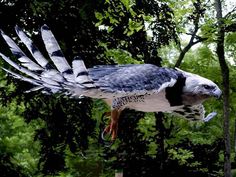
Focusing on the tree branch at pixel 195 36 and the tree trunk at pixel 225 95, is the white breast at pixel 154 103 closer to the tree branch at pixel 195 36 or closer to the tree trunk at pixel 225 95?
the tree branch at pixel 195 36

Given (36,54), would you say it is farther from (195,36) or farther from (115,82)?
(195,36)

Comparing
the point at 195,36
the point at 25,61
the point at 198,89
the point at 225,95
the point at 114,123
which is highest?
the point at 195,36

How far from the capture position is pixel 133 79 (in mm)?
1602

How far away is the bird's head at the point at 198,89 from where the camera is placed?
66.0 inches

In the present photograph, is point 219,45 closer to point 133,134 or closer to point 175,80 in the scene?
point 133,134

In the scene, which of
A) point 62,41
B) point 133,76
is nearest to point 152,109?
point 133,76

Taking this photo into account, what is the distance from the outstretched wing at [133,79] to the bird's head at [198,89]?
60 millimetres

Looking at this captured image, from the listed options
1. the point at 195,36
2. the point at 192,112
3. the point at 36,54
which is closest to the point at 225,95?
the point at 195,36

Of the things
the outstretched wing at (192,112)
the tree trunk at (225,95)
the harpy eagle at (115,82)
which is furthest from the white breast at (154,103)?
the tree trunk at (225,95)

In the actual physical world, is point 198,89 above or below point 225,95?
below

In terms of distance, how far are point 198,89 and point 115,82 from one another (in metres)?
0.36

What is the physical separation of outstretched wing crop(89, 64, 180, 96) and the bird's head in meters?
0.06

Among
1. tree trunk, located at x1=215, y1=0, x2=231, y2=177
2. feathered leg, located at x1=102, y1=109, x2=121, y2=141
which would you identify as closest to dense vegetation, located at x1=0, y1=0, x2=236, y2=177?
tree trunk, located at x1=215, y1=0, x2=231, y2=177

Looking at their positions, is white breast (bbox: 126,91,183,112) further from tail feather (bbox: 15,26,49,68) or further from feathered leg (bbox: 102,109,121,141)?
tail feather (bbox: 15,26,49,68)
